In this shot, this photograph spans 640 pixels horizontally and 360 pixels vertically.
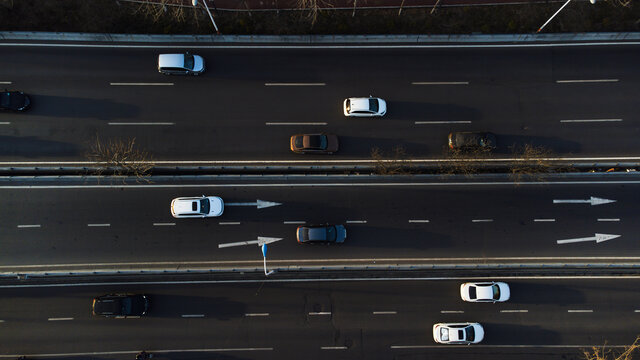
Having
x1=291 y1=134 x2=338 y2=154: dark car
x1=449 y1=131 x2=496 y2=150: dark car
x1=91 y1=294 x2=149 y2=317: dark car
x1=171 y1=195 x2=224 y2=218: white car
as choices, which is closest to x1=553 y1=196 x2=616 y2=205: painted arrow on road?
x1=449 y1=131 x2=496 y2=150: dark car

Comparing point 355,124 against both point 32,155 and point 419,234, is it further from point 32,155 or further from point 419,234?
point 32,155

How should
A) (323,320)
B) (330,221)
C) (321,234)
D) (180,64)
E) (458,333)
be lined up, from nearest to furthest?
1. (458,333)
2. (321,234)
3. (323,320)
4. (180,64)
5. (330,221)

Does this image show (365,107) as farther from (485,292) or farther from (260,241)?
(485,292)

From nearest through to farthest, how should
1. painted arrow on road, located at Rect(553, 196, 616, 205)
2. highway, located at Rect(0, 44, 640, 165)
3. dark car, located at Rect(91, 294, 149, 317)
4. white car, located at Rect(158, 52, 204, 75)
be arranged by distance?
dark car, located at Rect(91, 294, 149, 317) < white car, located at Rect(158, 52, 204, 75) < painted arrow on road, located at Rect(553, 196, 616, 205) < highway, located at Rect(0, 44, 640, 165)

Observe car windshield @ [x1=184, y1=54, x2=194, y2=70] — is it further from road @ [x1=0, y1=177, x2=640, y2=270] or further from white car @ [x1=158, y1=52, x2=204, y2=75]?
road @ [x1=0, y1=177, x2=640, y2=270]

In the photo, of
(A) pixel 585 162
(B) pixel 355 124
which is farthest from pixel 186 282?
(A) pixel 585 162

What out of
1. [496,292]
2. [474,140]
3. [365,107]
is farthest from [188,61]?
[496,292]

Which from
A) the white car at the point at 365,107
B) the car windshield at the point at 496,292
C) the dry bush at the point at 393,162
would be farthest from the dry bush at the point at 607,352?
the white car at the point at 365,107
